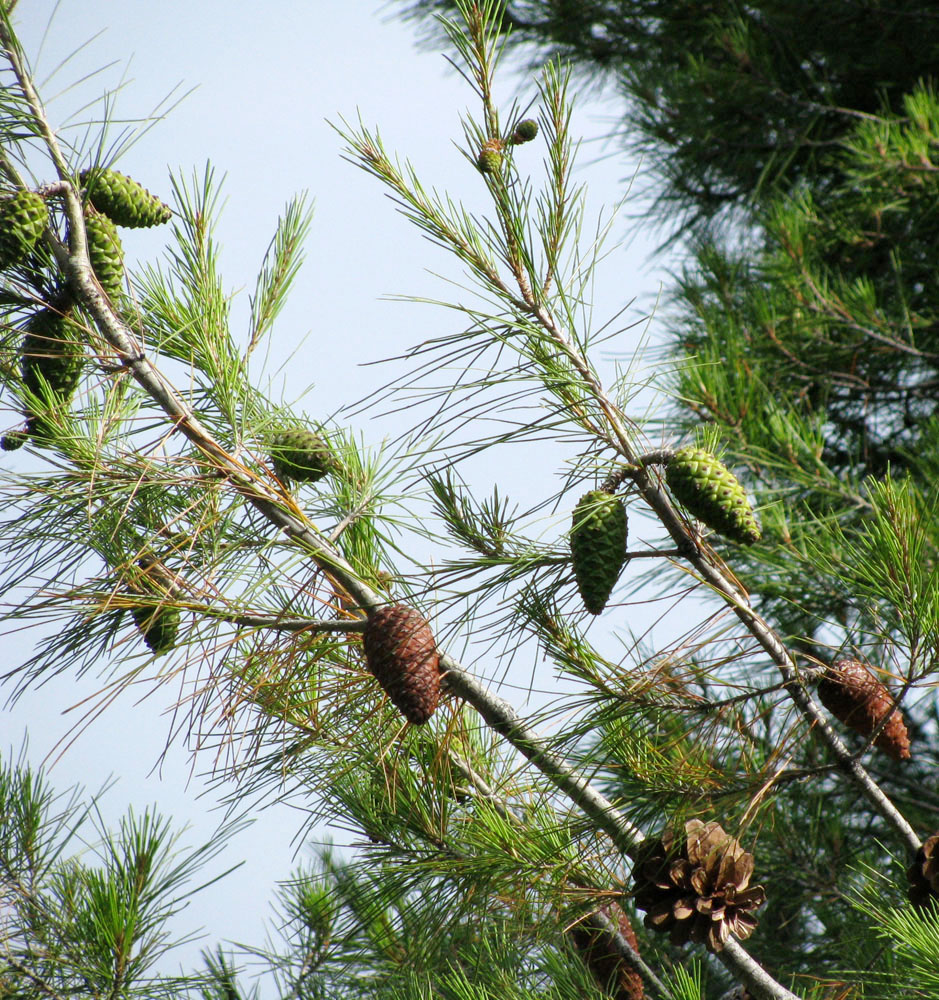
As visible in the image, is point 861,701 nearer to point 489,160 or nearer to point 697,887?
point 697,887

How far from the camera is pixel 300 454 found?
655mm

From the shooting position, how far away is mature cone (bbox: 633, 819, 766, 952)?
61cm

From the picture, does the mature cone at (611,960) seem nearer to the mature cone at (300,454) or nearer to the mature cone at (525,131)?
the mature cone at (300,454)

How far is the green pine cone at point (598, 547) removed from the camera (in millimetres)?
485

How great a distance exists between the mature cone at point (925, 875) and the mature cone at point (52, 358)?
1.95 ft

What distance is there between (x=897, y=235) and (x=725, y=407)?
0.83 metres

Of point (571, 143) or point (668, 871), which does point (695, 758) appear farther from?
point (571, 143)

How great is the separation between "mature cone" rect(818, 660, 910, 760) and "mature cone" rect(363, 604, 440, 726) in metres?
0.23

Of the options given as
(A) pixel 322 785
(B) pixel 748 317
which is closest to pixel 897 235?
(B) pixel 748 317

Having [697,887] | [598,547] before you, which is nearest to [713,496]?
[598,547]

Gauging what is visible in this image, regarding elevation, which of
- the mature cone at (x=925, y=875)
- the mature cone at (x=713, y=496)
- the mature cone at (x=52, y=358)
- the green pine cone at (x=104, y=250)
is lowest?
the mature cone at (x=925, y=875)

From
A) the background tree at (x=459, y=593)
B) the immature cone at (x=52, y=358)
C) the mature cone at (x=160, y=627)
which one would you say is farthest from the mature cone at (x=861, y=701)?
the immature cone at (x=52, y=358)

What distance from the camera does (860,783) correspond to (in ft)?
1.86

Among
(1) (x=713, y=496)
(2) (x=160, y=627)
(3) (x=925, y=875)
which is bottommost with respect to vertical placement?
(3) (x=925, y=875)
